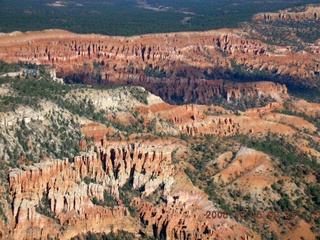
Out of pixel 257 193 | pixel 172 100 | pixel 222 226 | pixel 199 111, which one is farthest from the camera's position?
pixel 172 100

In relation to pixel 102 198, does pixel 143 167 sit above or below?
above

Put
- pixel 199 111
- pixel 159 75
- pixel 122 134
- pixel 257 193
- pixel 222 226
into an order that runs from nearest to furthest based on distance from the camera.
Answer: pixel 222 226
pixel 257 193
pixel 122 134
pixel 199 111
pixel 159 75

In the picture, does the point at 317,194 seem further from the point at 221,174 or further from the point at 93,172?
the point at 93,172

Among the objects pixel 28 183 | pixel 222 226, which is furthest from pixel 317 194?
pixel 28 183

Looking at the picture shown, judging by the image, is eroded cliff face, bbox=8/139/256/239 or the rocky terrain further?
the rocky terrain

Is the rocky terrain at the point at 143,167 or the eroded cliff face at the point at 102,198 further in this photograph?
the rocky terrain at the point at 143,167

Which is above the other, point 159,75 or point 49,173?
point 49,173

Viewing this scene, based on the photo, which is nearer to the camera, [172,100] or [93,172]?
[93,172]

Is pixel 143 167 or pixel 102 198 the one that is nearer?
pixel 102 198
